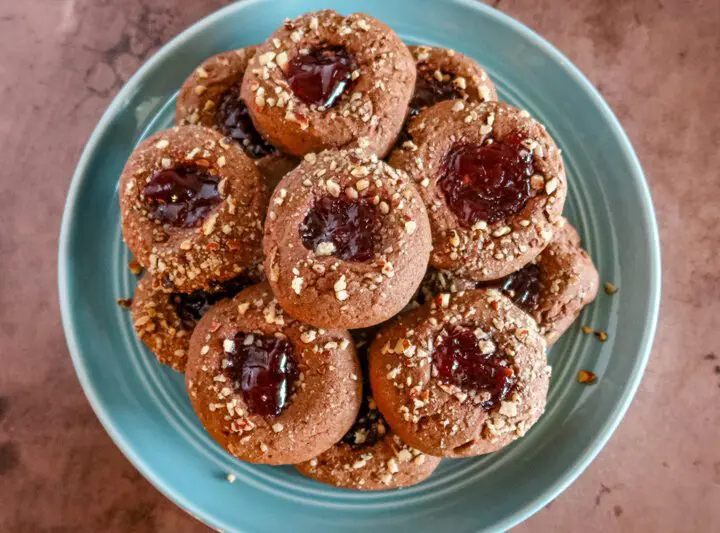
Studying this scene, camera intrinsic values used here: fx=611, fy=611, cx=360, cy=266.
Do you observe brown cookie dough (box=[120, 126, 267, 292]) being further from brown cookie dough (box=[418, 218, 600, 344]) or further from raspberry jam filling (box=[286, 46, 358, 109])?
brown cookie dough (box=[418, 218, 600, 344])

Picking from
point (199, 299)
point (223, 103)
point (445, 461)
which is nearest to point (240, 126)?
point (223, 103)

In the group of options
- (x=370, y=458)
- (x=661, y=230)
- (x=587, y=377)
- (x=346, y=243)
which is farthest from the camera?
(x=661, y=230)

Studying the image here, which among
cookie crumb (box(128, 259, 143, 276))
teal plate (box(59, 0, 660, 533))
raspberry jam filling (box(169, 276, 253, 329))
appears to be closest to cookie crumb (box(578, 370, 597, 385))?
teal plate (box(59, 0, 660, 533))

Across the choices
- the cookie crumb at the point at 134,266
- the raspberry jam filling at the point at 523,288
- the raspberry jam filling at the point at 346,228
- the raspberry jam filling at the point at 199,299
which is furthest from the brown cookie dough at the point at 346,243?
the cookie crumb at the point at 134,266

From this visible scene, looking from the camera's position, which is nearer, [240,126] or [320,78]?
[320,78]

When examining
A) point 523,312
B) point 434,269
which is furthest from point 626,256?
point 434,269

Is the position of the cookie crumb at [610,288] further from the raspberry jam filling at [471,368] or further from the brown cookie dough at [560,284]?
the raspberry jam filling at [471,368]

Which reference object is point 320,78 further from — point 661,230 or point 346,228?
point 661,230
